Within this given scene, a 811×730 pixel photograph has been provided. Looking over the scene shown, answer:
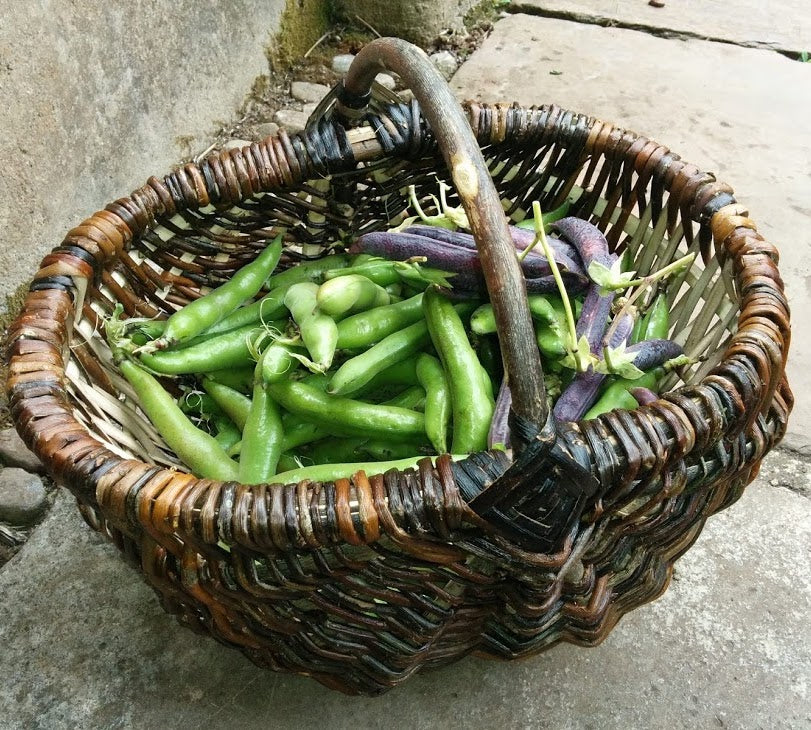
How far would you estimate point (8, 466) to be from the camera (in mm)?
1726

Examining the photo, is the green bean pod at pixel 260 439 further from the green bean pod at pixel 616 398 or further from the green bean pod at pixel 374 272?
the green bean pod at pixel 616 398

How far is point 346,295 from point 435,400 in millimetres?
263

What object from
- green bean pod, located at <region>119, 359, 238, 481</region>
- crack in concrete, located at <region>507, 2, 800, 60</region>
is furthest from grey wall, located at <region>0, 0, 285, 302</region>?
crack in concrete, located at <region>507, 2, 800, 60</region>

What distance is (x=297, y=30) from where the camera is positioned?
3010mm

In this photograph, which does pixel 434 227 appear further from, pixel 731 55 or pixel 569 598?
pixel 731 55

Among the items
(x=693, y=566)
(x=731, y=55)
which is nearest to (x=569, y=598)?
(x=693, y=566)

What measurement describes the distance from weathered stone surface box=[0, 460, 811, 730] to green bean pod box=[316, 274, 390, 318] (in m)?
0.69

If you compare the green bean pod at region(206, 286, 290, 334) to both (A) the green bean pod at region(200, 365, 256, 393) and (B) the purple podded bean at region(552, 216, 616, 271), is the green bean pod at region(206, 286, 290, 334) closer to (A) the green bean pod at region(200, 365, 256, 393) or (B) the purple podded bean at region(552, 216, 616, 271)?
(A) the green bean pod at region(200, 365, 256, 393)

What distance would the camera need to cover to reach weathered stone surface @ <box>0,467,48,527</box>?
1624 mm

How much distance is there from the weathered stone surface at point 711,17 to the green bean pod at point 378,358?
282cm

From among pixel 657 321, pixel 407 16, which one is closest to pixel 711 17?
pixel 407 16

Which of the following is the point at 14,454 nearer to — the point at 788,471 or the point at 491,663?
the point at 491,663

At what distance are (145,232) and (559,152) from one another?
0.92 metres

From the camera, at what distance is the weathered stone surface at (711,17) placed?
3.39m
